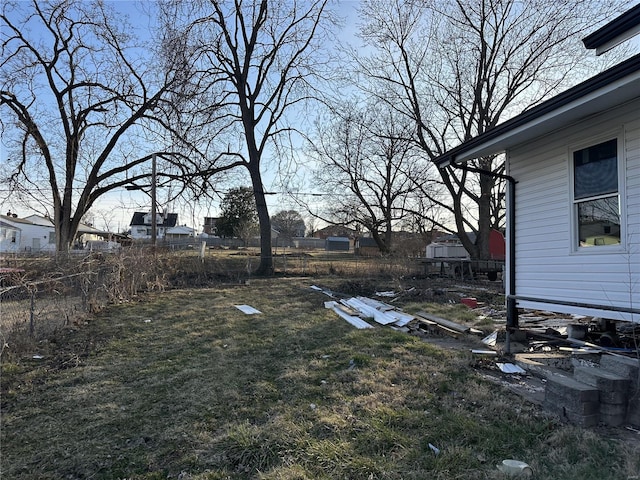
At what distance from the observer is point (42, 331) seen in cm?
625

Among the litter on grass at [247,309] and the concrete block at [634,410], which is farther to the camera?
the litter on grass at [247,309]

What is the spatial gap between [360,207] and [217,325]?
26.9 m

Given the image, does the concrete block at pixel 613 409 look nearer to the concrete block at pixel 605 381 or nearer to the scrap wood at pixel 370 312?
the concrete block at pixel 605 381

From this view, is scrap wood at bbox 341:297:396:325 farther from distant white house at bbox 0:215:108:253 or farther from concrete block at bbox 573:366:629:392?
distant white house at bbox 0:215:108:253

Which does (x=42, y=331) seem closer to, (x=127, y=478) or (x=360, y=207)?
(x=127, y=478)

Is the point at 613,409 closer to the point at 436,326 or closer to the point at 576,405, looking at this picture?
the point at 576,405

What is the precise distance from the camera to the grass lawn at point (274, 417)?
8.70 ft

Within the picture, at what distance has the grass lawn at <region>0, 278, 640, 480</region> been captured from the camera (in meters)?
2.65

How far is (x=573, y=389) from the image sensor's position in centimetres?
314

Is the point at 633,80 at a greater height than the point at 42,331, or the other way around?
the point at 633,80

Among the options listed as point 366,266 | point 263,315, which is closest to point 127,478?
point 263,315

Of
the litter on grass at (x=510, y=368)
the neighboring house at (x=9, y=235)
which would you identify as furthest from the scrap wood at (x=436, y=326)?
the neighboring house at (x=9, y=235)

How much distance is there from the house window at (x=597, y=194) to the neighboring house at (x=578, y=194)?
12mm

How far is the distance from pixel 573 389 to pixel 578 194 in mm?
2990
